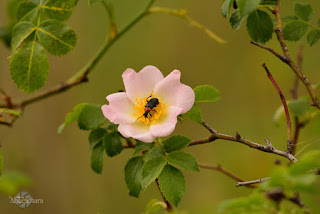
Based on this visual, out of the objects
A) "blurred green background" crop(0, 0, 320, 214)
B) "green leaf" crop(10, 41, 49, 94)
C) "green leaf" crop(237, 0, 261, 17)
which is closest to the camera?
"green leaf" crop(237, 0, 261, 17)


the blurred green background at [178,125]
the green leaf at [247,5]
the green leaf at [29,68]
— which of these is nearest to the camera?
the green leaf at [247,5]

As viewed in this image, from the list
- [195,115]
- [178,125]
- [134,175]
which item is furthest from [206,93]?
[178,125]

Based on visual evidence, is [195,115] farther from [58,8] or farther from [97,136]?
[58,8]

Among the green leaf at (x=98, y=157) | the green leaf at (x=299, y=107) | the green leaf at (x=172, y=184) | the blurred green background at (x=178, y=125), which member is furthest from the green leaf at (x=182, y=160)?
the blurred green background at (x=178, y=125)

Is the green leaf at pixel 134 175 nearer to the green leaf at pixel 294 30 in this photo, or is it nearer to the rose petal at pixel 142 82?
the rose petal at pixel 142 82

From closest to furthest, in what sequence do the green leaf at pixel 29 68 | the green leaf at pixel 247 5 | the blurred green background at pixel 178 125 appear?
the green leaf at pixel 247 5 → the green leaf at pixel 29 68 → the blurred green background at pixel 178 125

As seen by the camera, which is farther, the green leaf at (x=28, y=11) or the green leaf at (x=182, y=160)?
the green leaf at (x=28, y=11)

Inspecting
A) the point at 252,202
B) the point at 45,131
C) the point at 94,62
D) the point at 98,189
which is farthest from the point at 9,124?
the point at 45,131

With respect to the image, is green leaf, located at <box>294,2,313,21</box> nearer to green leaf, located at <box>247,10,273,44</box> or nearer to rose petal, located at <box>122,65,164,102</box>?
green leaf, located at <box>247,10,273,44</box>

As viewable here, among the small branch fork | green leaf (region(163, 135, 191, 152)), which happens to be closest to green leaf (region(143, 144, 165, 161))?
green leaf (region(163, 135, 191, 152))
